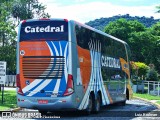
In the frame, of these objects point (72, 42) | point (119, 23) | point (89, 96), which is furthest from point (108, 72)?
point (119, 23)

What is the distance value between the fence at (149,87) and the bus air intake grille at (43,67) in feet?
73.3

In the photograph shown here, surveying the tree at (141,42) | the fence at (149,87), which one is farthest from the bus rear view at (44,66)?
the tree at (141,42)

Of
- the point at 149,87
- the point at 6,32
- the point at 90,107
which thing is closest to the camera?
the point at 90,107

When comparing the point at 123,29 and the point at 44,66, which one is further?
the point at 123,29

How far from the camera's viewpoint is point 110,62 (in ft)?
67.4

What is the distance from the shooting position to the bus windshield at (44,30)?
15625 mm

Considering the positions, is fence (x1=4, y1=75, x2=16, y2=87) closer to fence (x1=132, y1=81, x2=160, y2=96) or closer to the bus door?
fence (x1=132, y1=81, x2=160, y2=96)

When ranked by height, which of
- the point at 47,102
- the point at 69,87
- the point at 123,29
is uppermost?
the point at 123,29

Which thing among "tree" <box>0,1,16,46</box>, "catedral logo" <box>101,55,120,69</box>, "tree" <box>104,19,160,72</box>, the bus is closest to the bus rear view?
the bus

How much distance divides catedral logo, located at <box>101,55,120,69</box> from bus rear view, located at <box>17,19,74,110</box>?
413 cm

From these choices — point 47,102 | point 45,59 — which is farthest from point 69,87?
point 45,59

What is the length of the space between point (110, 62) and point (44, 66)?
19.0ft

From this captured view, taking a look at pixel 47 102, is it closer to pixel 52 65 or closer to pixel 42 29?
pixel 52 65

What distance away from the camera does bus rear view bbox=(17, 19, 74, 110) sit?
15.4 metres
